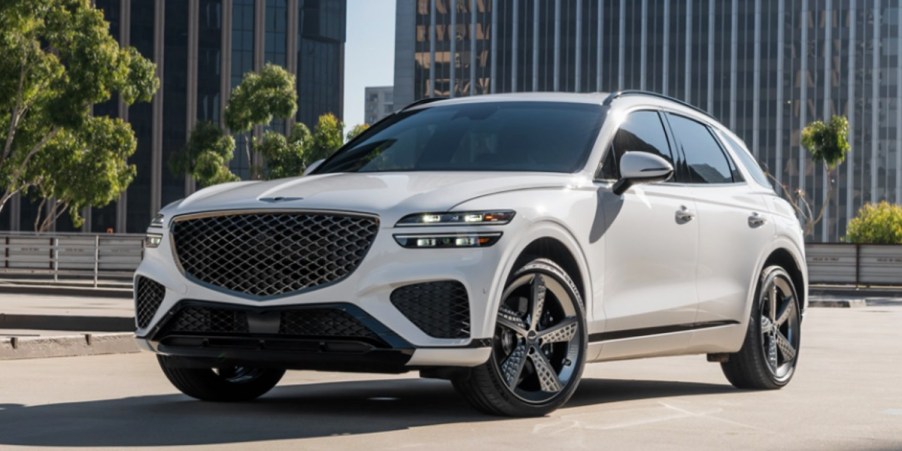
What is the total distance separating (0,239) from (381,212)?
106 feet

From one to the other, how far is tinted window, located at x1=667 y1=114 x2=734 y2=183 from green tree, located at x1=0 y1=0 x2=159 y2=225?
103ft

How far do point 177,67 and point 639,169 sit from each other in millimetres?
90907

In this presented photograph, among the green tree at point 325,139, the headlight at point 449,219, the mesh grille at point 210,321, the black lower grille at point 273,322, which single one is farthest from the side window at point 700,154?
the green tree at point 325,139

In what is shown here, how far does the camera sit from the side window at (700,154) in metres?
9.77

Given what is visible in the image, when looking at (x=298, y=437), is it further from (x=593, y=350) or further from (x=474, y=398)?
(x=593, y=350)

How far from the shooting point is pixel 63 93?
134ft

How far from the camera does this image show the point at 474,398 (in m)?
7.61

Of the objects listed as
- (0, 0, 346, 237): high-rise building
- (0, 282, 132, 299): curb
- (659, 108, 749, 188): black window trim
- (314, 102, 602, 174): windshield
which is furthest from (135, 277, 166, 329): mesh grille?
(0, 0, 346, 237): high-rise building

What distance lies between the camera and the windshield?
28.0ft

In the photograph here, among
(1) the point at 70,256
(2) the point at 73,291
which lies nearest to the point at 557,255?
(2) the point at 73,291

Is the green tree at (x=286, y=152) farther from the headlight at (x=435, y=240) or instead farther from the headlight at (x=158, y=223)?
the headlight at (x=435, y=240)

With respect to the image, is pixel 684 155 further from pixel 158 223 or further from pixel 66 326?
pixel 66 326

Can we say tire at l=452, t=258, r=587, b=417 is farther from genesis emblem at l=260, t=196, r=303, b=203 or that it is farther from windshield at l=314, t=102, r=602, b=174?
genesis emblem at l=260, t=196, r=303, b=203

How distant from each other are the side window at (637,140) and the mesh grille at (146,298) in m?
2.41
